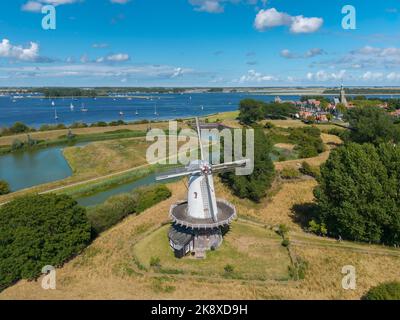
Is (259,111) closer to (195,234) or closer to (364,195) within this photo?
(364,195)

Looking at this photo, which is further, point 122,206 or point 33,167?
point 33,167

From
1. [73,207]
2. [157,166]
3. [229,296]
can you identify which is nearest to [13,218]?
[73,207]

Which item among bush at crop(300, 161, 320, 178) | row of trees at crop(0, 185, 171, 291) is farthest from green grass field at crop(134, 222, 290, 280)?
bush at crop(300, 161, 320, 178)

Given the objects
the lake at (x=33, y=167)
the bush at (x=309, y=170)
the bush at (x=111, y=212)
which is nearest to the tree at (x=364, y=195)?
the bush at (x=309, y=170)

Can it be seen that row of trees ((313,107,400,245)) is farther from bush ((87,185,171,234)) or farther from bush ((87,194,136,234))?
bush ((87,194,136,234))

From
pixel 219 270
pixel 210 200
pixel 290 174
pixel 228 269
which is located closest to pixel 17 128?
pixel 290 174
